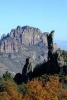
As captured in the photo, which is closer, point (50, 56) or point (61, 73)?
point (61, 73)

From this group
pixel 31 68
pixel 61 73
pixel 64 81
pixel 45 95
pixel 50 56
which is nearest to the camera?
pixel 45 95

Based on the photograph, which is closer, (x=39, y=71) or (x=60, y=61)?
(x=60, y=61)

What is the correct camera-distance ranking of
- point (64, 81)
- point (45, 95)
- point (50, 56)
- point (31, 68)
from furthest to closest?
point (31, 68) < point (50, 56) < point (64, 81) < point (45, 95)

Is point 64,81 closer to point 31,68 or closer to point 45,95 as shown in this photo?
point 31,68

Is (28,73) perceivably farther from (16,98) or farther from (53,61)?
(16,98)

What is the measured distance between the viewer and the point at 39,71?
375 feet

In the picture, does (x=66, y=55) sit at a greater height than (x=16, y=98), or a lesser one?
greater

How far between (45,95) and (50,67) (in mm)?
53068

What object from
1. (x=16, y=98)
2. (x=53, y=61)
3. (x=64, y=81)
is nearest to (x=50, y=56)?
(x=53, y=61)


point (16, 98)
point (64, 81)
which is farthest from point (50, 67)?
point (16, 98)

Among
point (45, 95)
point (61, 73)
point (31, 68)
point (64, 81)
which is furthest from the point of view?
point (31, 68)

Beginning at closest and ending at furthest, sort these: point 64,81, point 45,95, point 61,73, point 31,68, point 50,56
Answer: point 45,95 < point 64,81 < point 61,73 < point 50,56 < point 31,68

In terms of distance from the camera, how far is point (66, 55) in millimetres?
112938

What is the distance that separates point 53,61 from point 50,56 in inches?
107
